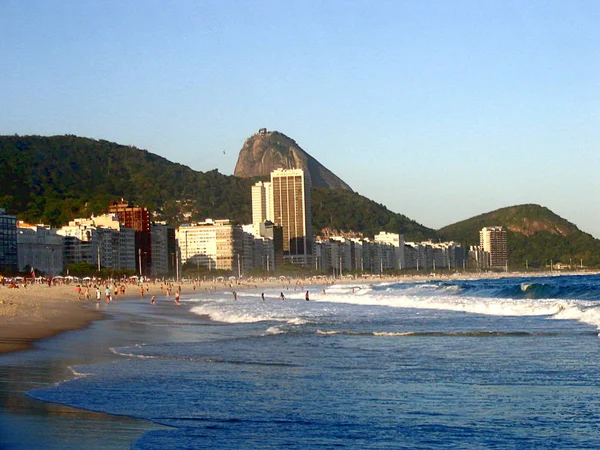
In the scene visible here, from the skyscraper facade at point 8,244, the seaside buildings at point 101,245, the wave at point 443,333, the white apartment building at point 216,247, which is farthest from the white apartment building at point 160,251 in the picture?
the wave at point 443,333

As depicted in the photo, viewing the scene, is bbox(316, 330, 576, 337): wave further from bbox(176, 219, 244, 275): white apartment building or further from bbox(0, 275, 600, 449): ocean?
bbox(176, 219, 244, 275): white apartment building

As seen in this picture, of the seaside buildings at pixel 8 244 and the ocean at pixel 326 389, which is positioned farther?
the seaside buildings at pixel 8 244

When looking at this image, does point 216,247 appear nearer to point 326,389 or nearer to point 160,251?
point 160,251

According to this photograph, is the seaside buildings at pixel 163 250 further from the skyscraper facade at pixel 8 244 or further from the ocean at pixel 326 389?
the ocean at pixel 326 389

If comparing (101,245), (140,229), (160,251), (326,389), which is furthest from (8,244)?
(326,389)

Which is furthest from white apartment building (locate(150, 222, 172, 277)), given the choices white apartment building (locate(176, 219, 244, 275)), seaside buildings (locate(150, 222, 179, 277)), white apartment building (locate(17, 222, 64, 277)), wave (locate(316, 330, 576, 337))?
wave (locate(316, 330, 576, 337))

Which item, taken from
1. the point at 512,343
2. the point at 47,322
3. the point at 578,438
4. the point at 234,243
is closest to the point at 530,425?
the point at 578,438
